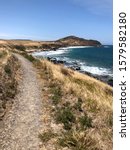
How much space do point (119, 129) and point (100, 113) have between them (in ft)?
25.2

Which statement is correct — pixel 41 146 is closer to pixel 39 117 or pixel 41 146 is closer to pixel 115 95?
pixel 39 117

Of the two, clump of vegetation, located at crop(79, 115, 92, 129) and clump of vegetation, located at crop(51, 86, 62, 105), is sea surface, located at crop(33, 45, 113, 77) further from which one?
clump of vegetation, located at crop(79, 115, 92, 129)

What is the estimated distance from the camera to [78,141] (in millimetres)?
8180

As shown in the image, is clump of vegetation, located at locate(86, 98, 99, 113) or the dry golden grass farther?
clump of vegetation, located at locate(86, 98, 99, 113)

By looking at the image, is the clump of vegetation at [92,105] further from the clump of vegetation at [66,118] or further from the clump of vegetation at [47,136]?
the clump of vegetation at [47,136]

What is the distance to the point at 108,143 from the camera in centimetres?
866

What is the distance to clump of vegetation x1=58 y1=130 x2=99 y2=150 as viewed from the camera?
26.2 feet

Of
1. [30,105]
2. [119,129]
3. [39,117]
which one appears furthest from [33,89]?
[119,129]

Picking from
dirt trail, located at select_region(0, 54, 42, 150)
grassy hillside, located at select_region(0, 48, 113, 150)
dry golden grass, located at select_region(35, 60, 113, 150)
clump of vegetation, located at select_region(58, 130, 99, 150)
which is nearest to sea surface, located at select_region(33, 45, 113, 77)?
grassy hillside, located at select_region(0, 48, 113, 150)

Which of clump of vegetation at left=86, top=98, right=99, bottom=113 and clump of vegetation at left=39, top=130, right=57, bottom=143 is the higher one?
clump of vegetation at left=86, top=98, right=99, bottom=113

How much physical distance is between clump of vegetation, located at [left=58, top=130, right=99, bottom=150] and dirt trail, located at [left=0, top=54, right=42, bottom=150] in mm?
770

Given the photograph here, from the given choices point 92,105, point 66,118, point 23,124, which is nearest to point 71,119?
point 66,118

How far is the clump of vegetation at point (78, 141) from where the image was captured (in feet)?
26.2

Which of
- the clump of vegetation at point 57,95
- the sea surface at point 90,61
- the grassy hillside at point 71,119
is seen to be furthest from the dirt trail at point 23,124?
the sea surface at point 90,61
